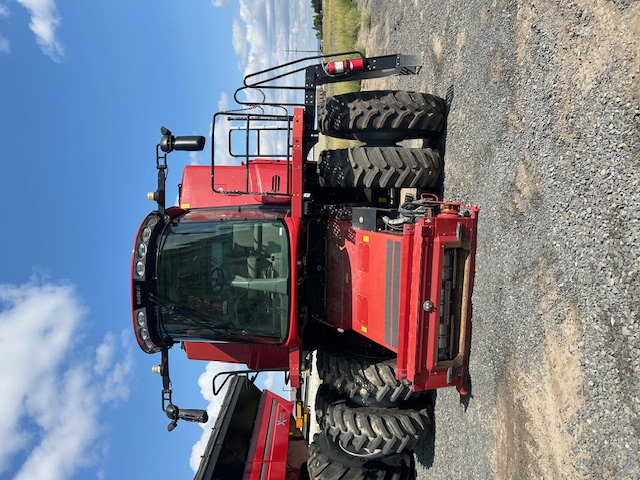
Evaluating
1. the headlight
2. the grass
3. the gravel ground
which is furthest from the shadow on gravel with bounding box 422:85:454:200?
the grass

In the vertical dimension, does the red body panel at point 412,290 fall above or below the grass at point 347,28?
below

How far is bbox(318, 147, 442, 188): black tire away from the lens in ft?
16.8

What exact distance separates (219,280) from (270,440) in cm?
418

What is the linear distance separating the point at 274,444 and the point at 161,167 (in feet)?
15.8

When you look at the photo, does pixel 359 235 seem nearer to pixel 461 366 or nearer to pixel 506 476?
pixel 461 366

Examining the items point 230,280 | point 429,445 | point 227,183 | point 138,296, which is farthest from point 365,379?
point 227,183

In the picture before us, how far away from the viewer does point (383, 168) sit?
5.11 meters

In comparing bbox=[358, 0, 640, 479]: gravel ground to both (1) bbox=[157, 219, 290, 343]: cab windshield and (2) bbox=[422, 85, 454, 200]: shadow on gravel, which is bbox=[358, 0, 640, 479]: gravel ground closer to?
(2) bbox=[422, 85, 454, 200]: shadow on gravel

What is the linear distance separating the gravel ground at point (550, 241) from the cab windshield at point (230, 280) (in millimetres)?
1785

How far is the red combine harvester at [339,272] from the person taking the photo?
14.4ft

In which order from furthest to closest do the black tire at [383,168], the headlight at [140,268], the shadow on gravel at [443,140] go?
the shadow on gravel at [443,140], the black tire at [383,168], the headlight at [140,268]

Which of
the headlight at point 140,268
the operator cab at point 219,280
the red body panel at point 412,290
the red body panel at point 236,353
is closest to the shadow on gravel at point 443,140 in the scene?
the red body panel at point 412,290

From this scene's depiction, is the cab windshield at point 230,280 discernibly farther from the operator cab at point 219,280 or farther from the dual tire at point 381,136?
the dual tire at point 381,136

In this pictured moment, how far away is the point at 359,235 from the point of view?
4836 millimetres
